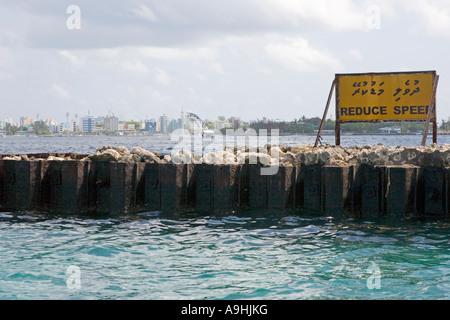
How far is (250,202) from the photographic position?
15922mm

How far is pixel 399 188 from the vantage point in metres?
15.1

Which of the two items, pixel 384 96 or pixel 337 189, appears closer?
pixel 337 189

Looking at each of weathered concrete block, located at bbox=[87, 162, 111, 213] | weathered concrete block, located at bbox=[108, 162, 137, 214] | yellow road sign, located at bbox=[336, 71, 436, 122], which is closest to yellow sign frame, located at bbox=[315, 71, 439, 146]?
yellow road sign, located at bbox=[336, 71, 436, 122]

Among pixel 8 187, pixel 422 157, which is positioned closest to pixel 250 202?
pixel 422 157

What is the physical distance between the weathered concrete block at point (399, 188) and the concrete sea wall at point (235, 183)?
0.08 ft

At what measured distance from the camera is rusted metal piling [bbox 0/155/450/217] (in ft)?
49.7

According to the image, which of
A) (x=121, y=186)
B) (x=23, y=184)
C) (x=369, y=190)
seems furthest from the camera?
(x=23, y=184)

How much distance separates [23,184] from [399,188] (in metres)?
10.6

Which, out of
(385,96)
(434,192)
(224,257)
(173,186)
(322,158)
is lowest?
(224,257)

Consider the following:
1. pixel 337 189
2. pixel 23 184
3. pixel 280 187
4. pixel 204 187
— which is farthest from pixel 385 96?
pixel 23 184

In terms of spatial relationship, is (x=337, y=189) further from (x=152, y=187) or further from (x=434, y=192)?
(x=152, y=187)

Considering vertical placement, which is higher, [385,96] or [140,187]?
[385,96]

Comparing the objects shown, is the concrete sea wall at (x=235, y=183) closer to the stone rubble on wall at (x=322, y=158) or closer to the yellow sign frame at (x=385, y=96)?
the stone rubble on wall at (x=322, y=158)

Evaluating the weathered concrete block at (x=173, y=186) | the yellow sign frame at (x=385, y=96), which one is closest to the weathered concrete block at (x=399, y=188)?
the weathered concrete block at (x=173, y=186)
